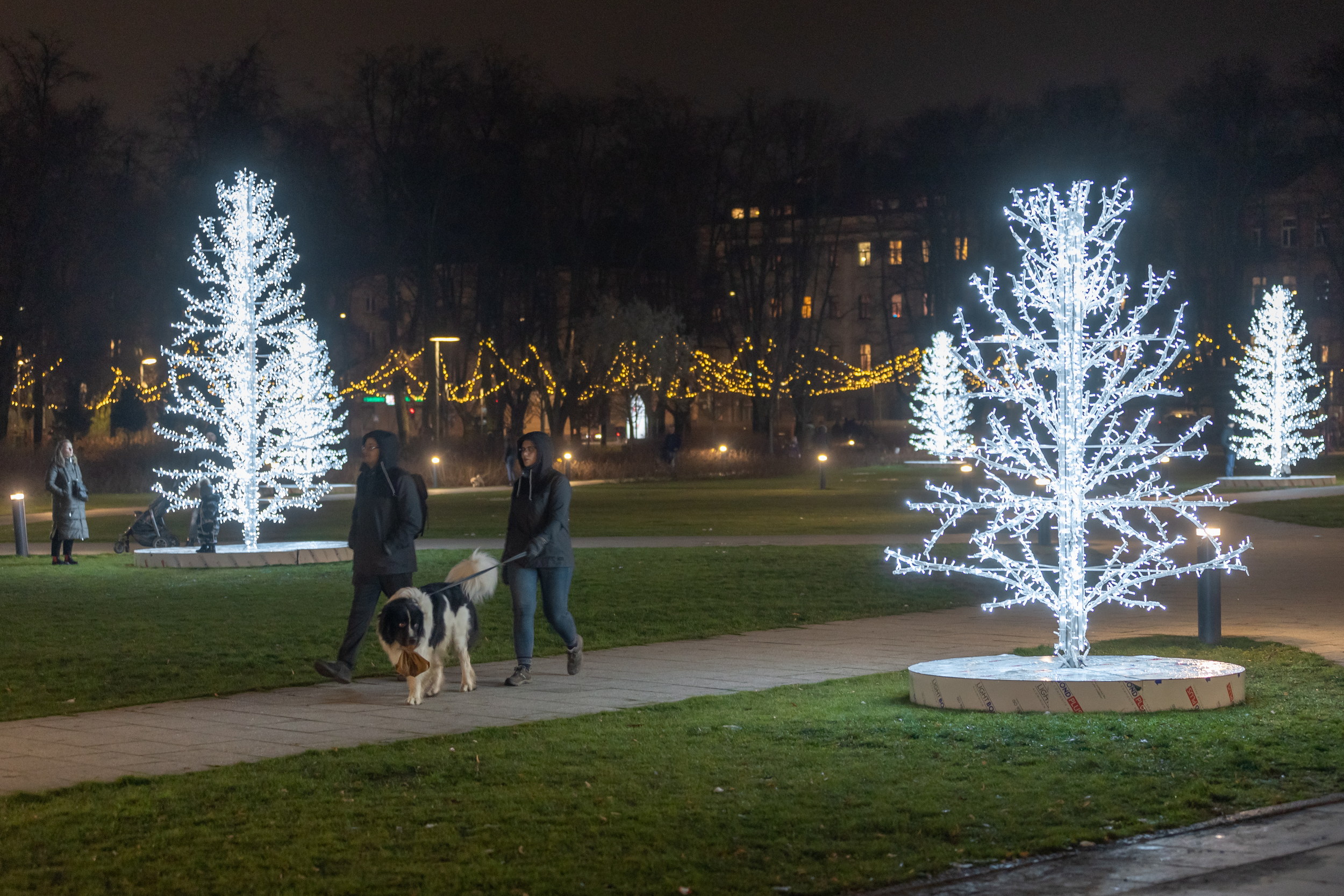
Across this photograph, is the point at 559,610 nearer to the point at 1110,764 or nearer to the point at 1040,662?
the point at 1040,662

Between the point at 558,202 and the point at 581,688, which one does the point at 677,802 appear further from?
the point at 558,202

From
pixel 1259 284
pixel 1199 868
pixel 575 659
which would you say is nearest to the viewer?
pixel 1199 868

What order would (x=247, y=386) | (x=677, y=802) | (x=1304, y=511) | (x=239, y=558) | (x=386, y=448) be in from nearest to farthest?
(x=677, y=802), (x=386, y=448), (x=239, y=558), (x=247, y=386), (x=1304, y=511)

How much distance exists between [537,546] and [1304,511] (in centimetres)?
2505

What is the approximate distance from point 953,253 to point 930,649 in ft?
210

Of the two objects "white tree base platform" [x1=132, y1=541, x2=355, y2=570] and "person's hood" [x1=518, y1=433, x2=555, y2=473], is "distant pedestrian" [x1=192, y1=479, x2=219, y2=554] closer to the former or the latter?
"white tree base platform" [x1=132, y1=541, x2=355, y2=570]

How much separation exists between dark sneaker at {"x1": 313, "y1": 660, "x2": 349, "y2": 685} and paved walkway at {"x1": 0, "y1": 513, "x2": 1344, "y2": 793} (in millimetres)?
81

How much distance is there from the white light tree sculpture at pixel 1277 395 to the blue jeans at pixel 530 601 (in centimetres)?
3908

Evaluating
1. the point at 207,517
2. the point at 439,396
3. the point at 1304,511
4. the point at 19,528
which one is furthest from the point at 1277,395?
the point at 19,528

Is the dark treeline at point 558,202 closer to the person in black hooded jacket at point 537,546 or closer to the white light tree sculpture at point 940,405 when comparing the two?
the white light tree sculpture at point 940,405

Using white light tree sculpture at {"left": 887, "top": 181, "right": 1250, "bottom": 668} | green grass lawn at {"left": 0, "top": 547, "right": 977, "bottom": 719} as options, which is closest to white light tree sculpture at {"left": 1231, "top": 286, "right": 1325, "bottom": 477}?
green grass lawn at {"left": 0, "top": 547, "right": 977, "bottom": 719}

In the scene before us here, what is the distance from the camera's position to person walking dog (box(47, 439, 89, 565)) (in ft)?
77.2

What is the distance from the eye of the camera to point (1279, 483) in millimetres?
44375

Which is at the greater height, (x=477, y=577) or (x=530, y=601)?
(x=477, y=577)
